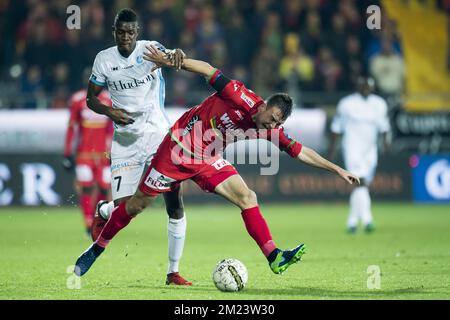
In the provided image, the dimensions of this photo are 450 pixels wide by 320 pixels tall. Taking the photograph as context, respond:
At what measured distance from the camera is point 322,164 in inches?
342

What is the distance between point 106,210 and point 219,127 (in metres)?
1.68

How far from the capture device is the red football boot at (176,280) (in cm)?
884

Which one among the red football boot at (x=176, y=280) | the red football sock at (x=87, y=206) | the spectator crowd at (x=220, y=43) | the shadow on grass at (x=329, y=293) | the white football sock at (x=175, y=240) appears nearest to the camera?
the shadow on grass at (x=329, y=293)

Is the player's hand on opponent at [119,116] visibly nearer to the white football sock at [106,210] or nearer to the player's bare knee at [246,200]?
the white football sock at [106,210]

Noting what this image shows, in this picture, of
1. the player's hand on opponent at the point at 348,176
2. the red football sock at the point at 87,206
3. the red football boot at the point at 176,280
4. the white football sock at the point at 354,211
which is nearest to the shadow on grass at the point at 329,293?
the red football boot at the point at 176,280

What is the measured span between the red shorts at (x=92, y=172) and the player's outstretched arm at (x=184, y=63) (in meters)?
5.92

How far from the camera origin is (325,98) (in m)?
20.0

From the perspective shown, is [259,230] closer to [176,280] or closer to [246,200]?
[246,200]

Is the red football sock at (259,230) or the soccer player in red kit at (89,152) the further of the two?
the soccer player in red kit at (89,152)

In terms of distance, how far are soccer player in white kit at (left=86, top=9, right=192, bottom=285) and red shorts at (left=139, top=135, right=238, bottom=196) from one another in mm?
821

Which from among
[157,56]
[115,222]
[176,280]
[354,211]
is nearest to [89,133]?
[354,211]

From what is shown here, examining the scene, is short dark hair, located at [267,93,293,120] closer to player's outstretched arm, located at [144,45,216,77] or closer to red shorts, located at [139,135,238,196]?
player's outstretched arm, located at [144,45,216,77]
